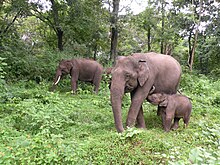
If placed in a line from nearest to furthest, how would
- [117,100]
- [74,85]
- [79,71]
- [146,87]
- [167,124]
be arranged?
[117,100] < [146,87] < [167,124] < [74,85] < [79,71]

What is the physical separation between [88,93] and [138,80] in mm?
5369

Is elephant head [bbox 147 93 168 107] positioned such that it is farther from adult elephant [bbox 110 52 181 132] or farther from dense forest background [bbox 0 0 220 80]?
dense forest background [bbox 0 0 220 80]

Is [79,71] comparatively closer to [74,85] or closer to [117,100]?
[74,85]

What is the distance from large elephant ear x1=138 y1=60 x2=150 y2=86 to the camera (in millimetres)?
5473

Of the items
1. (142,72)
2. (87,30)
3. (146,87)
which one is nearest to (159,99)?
(146,87)

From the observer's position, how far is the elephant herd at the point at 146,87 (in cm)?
529

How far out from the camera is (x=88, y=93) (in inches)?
420

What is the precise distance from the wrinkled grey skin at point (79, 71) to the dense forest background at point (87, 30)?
196 centimetres

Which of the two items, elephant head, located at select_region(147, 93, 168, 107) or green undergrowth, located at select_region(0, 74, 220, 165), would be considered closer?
green undergrowth, located at select_region(0, 74, 220, 165)

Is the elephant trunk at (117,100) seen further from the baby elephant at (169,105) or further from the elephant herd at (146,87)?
the baby elephant at (169,105)

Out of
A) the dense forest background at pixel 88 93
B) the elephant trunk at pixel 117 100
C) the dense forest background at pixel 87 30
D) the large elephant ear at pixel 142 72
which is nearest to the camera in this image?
the dense forest background at pixel 88 93

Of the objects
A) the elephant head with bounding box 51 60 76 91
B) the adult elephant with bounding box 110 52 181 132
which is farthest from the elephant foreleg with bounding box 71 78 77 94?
the adult elephant with bounding box 110 52 181 132

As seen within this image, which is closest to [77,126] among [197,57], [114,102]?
[114,102]

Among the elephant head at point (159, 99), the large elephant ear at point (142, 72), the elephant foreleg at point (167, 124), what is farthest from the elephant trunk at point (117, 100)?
the elephant foreleg at point (167, 124)
